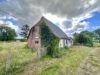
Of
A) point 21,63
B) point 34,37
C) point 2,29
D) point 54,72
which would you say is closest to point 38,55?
point 21,63

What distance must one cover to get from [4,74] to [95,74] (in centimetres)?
861

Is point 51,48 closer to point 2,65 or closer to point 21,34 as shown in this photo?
point 2,65

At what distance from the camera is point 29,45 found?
29.1 meters

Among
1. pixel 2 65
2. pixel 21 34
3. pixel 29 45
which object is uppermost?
pixel 21 34

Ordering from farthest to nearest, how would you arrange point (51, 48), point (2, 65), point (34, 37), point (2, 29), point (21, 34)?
point (21, 34) → point (2, 29) → point (34, 37) → point (51, 48) → point (2, 65)

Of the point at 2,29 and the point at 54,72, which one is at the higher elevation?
the point at 2,29

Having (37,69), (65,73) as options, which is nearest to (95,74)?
(65,73)

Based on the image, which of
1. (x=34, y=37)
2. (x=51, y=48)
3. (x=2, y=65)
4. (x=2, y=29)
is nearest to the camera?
(x=2, y=65)

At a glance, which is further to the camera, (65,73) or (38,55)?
(38,55)

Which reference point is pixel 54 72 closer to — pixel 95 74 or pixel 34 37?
Result: pixel 95 74

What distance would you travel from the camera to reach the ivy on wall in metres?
22.6

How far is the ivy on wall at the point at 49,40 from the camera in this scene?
74.2 ft

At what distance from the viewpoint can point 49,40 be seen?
2483 centimetres

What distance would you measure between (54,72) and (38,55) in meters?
5.41
